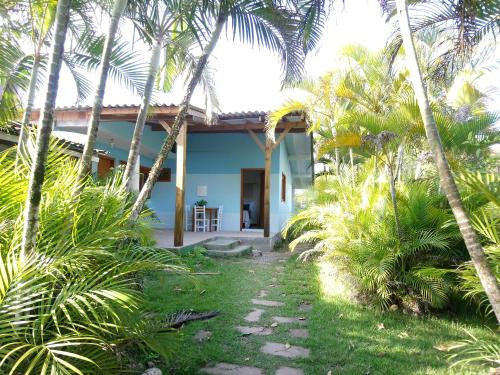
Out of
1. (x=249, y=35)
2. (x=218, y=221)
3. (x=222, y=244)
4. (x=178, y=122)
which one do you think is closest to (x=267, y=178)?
(x=222, y=244)

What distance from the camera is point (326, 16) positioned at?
4.97 metres

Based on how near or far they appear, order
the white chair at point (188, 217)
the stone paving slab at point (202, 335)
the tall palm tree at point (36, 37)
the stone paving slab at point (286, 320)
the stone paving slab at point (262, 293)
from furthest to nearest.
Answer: the white chair at point (188, 217), the stone paving slab at point (262, 293), the tall palm tree at point (36, 37), the stone paving slab at point (286, 320), the stone paving slab at point (202, 335)

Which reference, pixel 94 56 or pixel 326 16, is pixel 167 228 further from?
pixel 326 16

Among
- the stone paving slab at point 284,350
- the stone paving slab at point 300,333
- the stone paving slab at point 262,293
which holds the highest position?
the stone paving slab at point 262,293

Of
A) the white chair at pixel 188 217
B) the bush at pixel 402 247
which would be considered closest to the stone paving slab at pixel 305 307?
the bush at pixel 402 247

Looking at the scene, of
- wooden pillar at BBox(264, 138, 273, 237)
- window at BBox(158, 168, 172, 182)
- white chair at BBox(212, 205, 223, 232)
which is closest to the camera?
wooden pillar at BBox(264, 138, 273, 237)

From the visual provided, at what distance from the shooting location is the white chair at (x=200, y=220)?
1259cm

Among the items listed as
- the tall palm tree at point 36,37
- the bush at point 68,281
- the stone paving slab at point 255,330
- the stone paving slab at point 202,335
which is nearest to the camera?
the bush at point 68,281

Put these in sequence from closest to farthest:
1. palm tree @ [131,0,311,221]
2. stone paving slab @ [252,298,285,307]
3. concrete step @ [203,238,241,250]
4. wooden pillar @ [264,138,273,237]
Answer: palm tree @ [131,0,311,221], stone paving slab @ [252,298,285,307], concrete step @ [203,238,241,250], wooden pillar @ [264,138,273,237]

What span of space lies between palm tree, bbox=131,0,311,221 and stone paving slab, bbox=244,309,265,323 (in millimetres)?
1959

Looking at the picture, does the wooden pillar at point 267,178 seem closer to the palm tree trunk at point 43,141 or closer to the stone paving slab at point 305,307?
the stone paving slab at point 305,307

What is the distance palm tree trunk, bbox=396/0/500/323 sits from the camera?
2.53 metres

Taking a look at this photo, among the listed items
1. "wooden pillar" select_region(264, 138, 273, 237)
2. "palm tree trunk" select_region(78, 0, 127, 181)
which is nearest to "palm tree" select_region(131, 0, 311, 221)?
"palm tree trunk" select_region(78, 0, 127, 181)

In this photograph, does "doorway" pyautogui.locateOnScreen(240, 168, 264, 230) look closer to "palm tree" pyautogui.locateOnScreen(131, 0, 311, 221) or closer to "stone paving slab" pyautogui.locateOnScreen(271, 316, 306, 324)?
"palm tree" pyautogui.locateOnScreen(131, 0, 311, 221)
